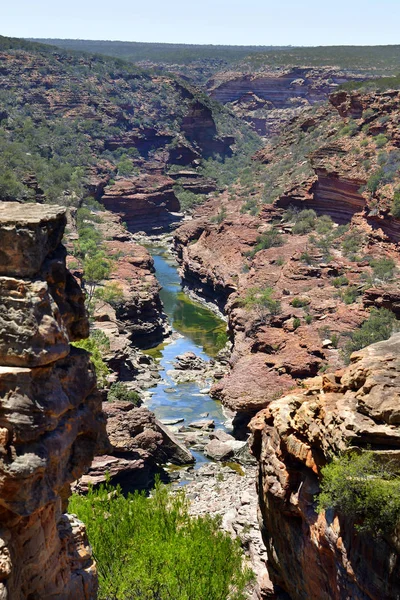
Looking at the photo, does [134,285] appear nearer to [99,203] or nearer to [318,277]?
[318,277]

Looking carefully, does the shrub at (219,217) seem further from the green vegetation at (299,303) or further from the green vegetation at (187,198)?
the green vegetation at (299,303)

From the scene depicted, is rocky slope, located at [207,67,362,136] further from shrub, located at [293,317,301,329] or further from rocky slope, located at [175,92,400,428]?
shrub, located at [293,317,301,329]

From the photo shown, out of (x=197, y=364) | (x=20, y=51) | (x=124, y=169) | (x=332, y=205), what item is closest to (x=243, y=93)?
(x=20, y=51)

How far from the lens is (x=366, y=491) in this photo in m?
16.0

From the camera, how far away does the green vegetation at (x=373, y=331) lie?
137ft

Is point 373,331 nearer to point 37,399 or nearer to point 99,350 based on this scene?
point 99,350


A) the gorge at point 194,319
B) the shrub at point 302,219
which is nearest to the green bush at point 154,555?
the gorge at point 194,319

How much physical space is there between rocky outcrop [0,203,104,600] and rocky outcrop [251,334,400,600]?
19.5 feet

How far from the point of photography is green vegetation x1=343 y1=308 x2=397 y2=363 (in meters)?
41.8

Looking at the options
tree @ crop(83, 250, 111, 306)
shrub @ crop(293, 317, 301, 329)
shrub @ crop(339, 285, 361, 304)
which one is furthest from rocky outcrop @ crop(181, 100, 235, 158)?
shrub @ crop(293, 317, 301, 329)

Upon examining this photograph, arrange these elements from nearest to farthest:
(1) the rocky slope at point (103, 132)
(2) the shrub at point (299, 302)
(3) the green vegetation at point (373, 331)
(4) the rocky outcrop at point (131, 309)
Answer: (3) the green vegetation at point (373, 331) → (2) the shrub at point (299, 302) → (4) the rocky outcrop at point (131, 309) → (1) the rocky slope at point (103, 132)

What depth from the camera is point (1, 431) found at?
12.8 metres

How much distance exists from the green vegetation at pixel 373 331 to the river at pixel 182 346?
8.45 m

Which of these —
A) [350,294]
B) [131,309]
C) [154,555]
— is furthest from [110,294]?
[154,555]
